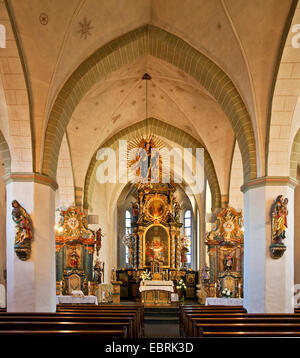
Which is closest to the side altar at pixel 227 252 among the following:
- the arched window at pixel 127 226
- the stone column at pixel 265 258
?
the stone column at pixel 265 258

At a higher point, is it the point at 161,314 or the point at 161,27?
the point at 161,27

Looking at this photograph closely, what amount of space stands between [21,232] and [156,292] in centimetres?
1035

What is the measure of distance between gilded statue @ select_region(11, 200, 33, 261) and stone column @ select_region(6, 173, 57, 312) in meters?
0.14

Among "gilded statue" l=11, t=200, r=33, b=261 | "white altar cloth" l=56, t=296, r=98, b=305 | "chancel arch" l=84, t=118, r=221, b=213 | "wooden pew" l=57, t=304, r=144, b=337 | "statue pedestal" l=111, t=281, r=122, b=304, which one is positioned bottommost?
"statue pedestal" l=111, t=281, r=122, b=304

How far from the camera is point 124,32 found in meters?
10.9

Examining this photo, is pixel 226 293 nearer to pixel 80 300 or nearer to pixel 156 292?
pixel 80 300

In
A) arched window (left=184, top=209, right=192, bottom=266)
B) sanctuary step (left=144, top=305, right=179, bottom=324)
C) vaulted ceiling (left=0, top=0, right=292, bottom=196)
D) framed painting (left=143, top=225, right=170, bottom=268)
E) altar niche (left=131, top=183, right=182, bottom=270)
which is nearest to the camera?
vaulted ceiling (left=0, top=0, right=292, bottom=196)

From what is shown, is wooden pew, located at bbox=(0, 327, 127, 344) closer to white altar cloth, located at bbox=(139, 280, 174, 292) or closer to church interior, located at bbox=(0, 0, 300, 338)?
church interior, located at bbox=(0, 0, 300, 338)

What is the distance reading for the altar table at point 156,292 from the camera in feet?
59.6

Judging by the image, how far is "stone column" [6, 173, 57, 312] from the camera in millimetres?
9328

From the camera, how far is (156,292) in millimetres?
18531

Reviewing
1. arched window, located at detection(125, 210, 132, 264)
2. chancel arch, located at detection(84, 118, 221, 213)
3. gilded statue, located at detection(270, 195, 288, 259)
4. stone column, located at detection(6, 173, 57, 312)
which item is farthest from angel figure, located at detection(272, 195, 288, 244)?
arched window, located at detection(125, 210, 132, 264)

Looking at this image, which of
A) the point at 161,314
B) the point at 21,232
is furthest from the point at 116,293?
the point at 21,232

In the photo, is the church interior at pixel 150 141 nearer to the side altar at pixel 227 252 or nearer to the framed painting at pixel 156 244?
the side altar at pixel 227 252
